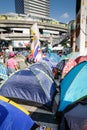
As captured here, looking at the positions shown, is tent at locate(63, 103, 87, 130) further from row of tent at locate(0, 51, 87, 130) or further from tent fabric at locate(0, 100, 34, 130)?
row of tent at locate(0, 51, 87, 130)

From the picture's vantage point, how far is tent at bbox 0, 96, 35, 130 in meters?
4.12

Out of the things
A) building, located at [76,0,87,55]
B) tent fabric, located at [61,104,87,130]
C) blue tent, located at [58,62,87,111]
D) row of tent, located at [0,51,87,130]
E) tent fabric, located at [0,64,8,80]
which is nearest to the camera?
tent fabric, located at [61,104,87,130]

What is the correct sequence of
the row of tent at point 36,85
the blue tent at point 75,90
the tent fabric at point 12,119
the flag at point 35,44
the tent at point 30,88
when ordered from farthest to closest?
the flag at point 35,44 → the tent at point 30,88 → the row of tent at point 36,85 → the blue tent at point 75,90 → the tent fabric at point 12,119

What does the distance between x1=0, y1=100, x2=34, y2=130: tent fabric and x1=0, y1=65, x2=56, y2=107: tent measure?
2.39 metres

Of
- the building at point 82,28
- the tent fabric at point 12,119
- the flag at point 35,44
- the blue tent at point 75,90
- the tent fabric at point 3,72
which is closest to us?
the tent fabric at point 12,119

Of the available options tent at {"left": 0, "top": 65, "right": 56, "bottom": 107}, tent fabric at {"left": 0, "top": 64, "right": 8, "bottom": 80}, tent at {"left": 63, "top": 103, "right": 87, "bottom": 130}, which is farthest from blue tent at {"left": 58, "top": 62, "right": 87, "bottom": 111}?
tent fabric at {"left": 0, "top": 64, "right": 8, "bottom": 80}

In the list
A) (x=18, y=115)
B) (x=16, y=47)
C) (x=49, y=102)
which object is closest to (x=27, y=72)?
(x=49, y=102)

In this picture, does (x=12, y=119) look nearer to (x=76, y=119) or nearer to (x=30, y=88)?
(x=76, y=119)

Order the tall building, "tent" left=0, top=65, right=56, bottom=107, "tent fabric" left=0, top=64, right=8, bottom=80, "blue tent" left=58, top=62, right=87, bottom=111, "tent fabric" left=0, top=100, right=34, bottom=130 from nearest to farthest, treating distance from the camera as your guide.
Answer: "tent fabric" left=0, top=100, right=34, bottom=130
"blue tent" left=58, top=62, right=87, bottom=111
"tent" left=0, top=65, right=56, bottom=107
"tent fabric" left=0, top=64, right=8, bottom=80
the tall building

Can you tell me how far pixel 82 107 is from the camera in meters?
4.40

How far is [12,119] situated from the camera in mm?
4301

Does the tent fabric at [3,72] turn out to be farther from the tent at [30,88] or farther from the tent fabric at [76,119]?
the tent fabric at [76,119]

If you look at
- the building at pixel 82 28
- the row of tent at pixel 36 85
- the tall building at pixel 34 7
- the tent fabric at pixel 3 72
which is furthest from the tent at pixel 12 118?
the tall building at pixel 34 7

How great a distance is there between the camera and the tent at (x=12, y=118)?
4.12 metres
